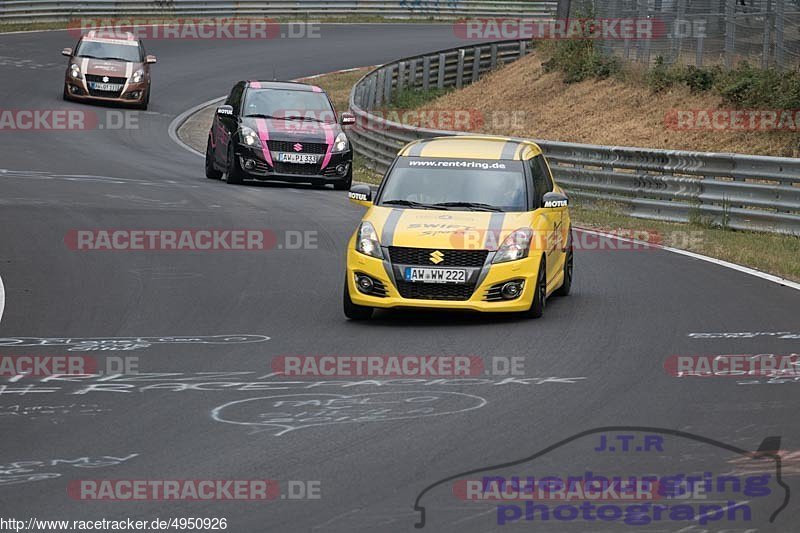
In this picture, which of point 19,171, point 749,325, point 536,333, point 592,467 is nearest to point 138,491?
point 592,467

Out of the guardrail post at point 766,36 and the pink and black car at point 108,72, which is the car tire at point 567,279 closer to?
the guardrail post at point 766,36

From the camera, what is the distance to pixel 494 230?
12.7 m

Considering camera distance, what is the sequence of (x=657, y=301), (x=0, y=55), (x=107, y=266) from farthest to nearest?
(x=0, y=55), (x=107, y=266), (x=657, y=301)

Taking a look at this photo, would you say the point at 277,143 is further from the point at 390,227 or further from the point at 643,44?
the point at 643,44

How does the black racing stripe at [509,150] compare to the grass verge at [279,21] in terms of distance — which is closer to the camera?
the black racing stripe at [509,150]

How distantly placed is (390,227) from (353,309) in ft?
2.58

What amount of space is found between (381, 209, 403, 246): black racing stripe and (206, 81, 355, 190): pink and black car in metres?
11.8

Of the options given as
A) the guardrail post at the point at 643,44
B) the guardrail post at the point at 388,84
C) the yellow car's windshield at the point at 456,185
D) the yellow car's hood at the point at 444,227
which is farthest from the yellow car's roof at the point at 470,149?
the guardrail post at the point at 388,84

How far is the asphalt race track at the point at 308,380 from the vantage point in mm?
7320

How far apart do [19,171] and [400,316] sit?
46.0 ft

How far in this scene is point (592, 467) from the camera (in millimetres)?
7559

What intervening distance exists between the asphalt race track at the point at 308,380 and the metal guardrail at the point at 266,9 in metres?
30.6

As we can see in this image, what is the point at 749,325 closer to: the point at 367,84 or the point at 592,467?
the point at 592,467

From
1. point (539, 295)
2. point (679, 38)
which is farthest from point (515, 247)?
point (679, 38)
